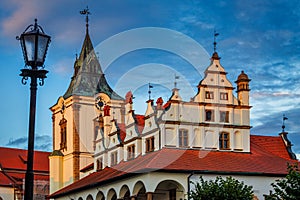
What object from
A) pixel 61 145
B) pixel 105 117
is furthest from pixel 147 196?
pixel 61 145

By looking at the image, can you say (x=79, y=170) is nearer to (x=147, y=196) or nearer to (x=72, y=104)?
(x=72, y=104)

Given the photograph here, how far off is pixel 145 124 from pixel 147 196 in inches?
307

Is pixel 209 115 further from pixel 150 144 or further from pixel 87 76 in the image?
pixel 87 76

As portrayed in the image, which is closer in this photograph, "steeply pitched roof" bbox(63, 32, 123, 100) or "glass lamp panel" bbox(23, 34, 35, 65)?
"glass lamp panel" bbox(23, 34, 35, 65)

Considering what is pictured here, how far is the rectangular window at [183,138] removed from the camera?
49000 mm

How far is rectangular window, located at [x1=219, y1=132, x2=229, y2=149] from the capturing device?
50.4 metres

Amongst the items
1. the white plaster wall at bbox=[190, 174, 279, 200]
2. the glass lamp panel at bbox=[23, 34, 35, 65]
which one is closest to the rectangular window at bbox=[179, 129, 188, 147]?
the white plaster wall at bbox=[190, 174, 279, 200]

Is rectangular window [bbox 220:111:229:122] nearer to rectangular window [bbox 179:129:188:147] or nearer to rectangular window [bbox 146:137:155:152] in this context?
rectangular window [bbox 179:129:188:147]

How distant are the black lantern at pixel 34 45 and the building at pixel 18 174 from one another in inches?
2569

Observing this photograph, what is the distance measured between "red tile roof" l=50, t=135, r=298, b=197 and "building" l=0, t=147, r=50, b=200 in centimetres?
2685

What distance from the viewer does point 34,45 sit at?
43.8ft

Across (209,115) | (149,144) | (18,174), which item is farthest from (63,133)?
(209,115)

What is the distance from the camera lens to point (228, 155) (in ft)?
163

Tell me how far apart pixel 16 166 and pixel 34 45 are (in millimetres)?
72801
